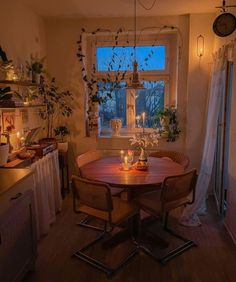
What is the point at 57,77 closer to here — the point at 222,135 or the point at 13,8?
the point at 13,8

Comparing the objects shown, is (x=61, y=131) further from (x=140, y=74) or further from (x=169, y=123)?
(x=169, y=123)

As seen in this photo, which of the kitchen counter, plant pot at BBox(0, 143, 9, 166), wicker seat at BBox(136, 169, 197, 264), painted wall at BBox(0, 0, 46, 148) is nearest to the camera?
the kitchen counter

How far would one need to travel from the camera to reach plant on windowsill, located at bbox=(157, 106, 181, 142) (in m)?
4.14

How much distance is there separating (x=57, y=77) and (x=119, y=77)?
961mm

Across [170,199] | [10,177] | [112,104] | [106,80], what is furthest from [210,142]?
[10,177]

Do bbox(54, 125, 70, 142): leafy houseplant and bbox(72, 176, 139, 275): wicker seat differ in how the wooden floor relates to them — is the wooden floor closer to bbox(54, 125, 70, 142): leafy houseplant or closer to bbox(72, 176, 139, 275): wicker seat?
bbox(72, 176, 139, 275): wicker seat

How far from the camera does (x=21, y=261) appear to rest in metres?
2.15

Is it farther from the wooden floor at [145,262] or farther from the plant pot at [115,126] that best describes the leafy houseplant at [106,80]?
the wooden floor at [145,262]

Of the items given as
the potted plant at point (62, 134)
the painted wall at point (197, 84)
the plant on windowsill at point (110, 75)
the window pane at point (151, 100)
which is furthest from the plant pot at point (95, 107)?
the painted wall at point (197, 84)

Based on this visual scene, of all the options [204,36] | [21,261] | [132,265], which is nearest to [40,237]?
[21,261]

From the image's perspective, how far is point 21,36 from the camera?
3391 mm

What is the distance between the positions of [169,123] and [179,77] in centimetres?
69

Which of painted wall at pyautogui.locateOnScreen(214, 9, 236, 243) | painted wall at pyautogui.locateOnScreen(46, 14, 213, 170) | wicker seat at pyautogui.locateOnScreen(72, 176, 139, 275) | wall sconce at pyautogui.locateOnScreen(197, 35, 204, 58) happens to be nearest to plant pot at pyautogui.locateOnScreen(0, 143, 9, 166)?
wicker seat at pyautogui.locateOnScreen(72, 176, 139, 275)

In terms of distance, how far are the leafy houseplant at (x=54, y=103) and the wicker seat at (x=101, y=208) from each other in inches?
77.1
